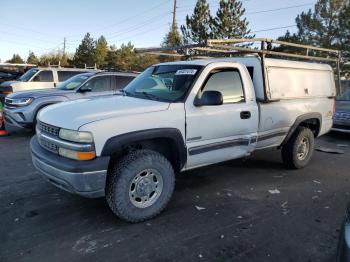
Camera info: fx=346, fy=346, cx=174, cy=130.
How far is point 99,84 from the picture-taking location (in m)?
9.75

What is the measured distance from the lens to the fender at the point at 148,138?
3646 millimetres

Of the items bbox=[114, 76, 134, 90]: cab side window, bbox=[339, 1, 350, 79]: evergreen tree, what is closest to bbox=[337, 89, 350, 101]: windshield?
bbox=[114, 76, 134, 90]: cab side window

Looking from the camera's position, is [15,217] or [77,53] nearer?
[15,217]

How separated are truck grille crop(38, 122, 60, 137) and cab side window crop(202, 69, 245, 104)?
1909mm

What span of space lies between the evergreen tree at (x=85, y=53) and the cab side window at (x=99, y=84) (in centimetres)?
3758

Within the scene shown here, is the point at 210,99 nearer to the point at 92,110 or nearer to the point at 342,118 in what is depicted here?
the point at 92,110

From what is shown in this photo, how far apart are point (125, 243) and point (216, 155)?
5.89 feet

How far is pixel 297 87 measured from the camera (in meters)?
5.95

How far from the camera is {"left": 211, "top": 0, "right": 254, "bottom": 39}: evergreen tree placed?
3180cm

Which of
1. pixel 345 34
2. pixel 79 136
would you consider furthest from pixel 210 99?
pixel 345 34

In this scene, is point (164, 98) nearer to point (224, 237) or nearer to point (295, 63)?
point (224, 237)

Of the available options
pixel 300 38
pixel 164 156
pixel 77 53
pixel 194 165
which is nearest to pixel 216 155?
pixel 194 165

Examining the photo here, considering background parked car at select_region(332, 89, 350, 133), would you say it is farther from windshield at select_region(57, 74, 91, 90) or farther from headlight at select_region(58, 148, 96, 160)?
headlight at select_region(58, 148, 96, 160)

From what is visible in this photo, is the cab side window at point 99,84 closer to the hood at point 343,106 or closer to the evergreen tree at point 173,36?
the hood at point 343,106
